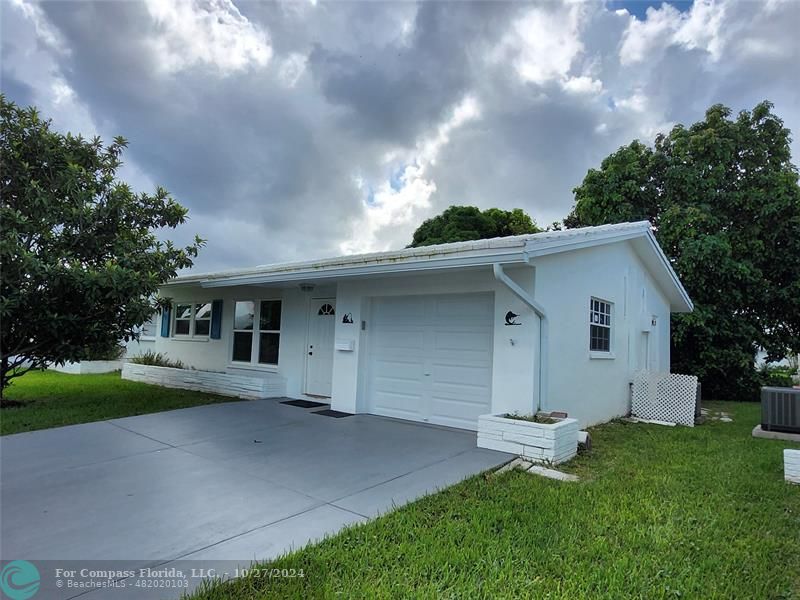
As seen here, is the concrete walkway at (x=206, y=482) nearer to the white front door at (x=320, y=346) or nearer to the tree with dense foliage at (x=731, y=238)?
the white front door at (x=320, y=346)

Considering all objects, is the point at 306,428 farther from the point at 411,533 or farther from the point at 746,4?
the point at 746,4

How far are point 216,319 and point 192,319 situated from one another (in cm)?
153

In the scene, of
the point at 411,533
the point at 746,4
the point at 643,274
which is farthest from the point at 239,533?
the point at 746,4

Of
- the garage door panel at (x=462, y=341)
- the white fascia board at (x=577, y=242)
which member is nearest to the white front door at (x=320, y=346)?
the garage door panel at (x=462, y=341)

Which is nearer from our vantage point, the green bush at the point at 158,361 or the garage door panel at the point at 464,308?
the garage door panel at the point at 464,308

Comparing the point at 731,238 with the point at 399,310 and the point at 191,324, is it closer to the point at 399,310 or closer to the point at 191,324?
the point at 399,310

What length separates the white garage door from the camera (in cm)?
735

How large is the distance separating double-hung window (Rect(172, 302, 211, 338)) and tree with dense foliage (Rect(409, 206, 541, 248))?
13236 millimetres

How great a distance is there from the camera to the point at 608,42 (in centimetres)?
995

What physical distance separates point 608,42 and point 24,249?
1170cm

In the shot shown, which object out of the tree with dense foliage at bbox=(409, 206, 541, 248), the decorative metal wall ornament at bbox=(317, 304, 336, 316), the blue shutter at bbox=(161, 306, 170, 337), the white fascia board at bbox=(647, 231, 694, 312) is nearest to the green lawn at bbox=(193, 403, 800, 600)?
the decorative metal wall ornament at bbox=(317, 304, 336, 316)

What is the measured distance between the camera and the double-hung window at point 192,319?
12.8 m

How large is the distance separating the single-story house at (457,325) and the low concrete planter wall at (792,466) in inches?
108

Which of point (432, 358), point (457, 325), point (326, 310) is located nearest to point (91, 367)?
point (326, 310)
